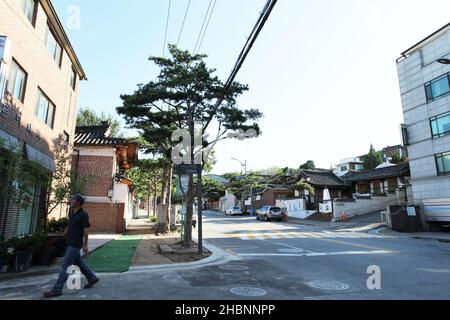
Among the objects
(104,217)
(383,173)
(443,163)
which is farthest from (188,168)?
(383,173)

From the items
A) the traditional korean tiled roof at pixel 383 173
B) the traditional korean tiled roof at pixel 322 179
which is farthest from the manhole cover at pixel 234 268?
the traditional korean tiled roof at pixel 322 179

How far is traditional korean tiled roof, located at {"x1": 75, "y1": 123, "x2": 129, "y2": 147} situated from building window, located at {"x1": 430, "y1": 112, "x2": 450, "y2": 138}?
21.1 meters

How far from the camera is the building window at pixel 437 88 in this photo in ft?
72.2

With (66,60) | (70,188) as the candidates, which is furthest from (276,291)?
(66,60)

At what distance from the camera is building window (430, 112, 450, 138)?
2203 cm

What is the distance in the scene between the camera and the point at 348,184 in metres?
42.4

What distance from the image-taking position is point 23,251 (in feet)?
25.4

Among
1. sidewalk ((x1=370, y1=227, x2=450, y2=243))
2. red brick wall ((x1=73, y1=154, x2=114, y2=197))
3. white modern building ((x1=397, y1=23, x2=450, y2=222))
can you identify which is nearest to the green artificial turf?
red brick wall ((x1=73, y1=154, x2=114, y2=197))

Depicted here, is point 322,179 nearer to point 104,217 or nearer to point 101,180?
point 104,217

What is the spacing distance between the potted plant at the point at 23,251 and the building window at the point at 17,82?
4.75m

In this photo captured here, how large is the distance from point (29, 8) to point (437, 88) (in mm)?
24399

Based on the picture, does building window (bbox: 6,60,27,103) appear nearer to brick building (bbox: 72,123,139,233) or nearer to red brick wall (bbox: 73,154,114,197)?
brick building (bbox: 72,123,139,233)
